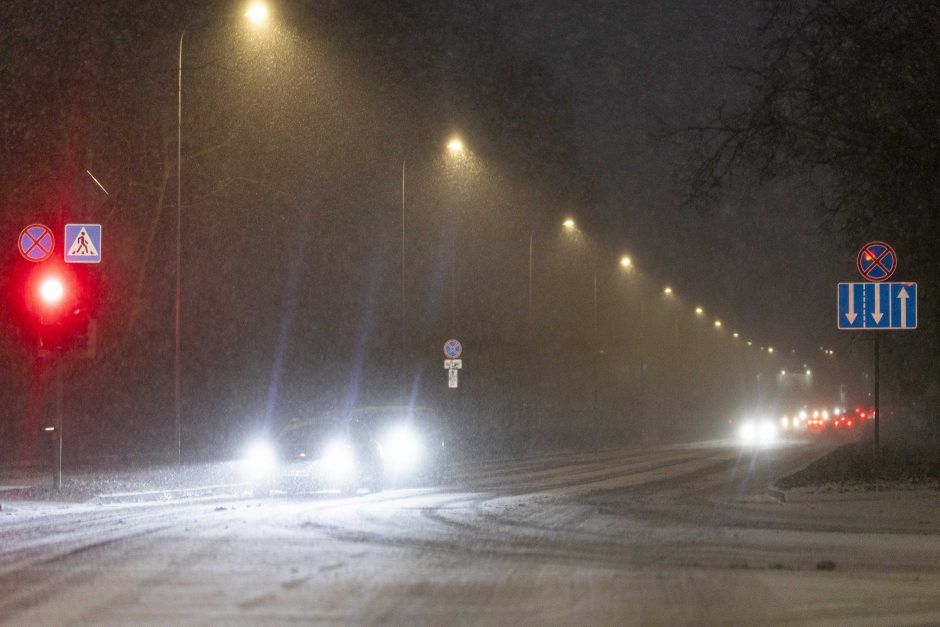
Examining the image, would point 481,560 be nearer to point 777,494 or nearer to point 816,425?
point 777,494

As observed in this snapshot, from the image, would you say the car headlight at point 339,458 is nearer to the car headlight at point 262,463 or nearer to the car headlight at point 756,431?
the car headlight at point 262,463

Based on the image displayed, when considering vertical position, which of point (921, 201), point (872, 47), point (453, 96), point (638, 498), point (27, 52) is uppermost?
point (453, 96)

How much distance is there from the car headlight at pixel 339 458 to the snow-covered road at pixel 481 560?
5.46 feet

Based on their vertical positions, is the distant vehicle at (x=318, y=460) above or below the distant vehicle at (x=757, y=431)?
above

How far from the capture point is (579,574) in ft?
38.9

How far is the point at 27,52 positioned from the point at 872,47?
23.4m

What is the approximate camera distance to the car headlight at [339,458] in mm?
23938

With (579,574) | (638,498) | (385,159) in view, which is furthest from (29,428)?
(579,574)

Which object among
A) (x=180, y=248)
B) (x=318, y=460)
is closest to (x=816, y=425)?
(x=180, y=248)

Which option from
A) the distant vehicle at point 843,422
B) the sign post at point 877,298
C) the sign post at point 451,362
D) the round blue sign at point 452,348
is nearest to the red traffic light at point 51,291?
the sign post at point 877,298

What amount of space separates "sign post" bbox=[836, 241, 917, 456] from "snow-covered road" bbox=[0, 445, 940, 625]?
3.81 metres

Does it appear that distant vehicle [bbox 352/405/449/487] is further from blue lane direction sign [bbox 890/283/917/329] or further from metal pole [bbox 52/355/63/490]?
blue lane direction sign [bbox 890/283/917/329]

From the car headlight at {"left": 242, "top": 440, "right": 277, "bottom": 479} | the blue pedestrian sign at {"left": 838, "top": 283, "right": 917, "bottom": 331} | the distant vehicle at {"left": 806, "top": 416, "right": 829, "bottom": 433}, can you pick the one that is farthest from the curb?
the distant vehicle at {"left": 806, "top": 416, "right": 829, "bottom": 433}

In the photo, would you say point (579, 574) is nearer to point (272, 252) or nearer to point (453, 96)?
point (272, 252)
